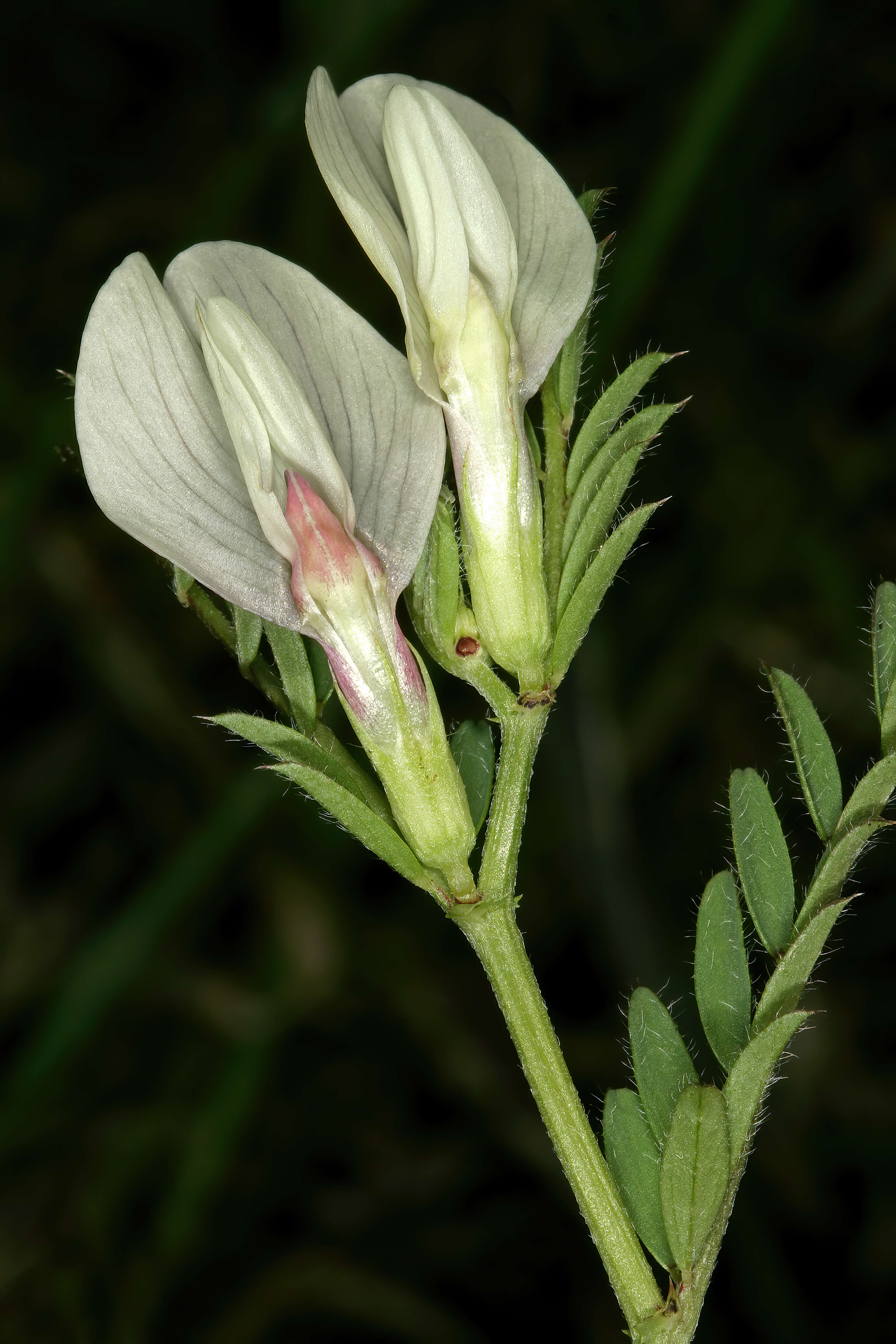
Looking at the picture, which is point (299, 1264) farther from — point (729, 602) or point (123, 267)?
point (123, 267)

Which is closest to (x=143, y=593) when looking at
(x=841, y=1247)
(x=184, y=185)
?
(x=184, y=185)

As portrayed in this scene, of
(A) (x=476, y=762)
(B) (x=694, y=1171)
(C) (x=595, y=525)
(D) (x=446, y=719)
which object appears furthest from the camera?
(D) (x=446, y=719)

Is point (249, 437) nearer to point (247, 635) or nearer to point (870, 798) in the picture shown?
point (247, 635)

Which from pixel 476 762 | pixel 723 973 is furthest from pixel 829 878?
pixel 476 762

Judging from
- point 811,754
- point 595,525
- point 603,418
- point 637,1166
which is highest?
point 603,418

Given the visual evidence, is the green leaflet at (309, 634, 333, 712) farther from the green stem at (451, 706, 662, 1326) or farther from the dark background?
the dark background

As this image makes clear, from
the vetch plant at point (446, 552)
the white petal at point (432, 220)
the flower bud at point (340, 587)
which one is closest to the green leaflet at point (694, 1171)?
the vetch plant at point (446, 552)

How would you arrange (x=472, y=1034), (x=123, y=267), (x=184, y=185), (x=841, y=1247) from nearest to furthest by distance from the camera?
(x=123, y=267) → (x=841, y=1247) → (x=472, y=1034) → (x=184, y=185)
